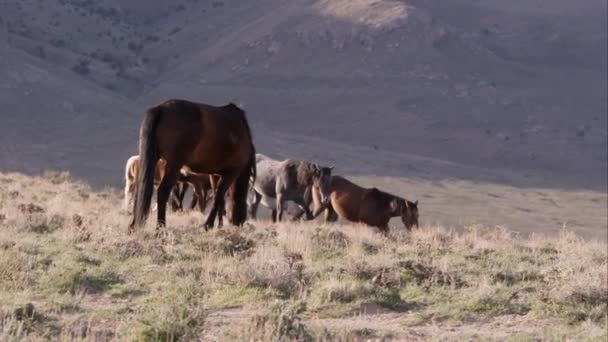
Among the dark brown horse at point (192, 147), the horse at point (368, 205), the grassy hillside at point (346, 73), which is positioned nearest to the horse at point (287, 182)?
the horse at point (368, 205)

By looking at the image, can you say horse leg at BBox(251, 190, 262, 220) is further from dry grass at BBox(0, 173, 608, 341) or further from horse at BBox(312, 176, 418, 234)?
dry grass at BBox(0, 173, 608, 341)

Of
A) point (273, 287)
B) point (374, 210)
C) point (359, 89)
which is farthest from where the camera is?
point (359, 89)

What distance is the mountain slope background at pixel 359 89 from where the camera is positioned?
46.8m

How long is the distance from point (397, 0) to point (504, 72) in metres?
12.6

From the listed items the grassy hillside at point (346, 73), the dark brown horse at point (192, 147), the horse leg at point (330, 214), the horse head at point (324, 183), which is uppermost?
the grassy hillside at point (346, 73)

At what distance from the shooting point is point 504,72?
76.0 m

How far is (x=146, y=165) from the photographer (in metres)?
13.1

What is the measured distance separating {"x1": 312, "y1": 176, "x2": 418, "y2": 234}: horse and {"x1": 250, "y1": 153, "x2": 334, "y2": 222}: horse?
0.33 m

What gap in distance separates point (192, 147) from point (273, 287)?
4.06 m

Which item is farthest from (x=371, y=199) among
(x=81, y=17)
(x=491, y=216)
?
(x=81, y=17)

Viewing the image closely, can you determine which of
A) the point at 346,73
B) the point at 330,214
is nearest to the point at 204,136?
the point at 330,214

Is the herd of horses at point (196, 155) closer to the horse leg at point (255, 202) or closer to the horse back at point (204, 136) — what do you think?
the horse back at point (204, 136)

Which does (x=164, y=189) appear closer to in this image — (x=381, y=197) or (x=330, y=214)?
(x=381, y=197)

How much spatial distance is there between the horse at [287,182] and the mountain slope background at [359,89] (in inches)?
561
